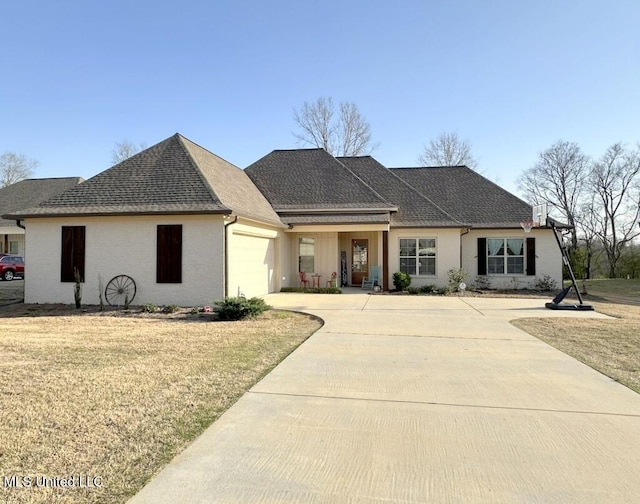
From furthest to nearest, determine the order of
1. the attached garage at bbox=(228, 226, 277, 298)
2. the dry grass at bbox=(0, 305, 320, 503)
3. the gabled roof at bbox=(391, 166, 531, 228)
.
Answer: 1. the gabled roof at bbox=(391, 166, 531, 228)
2. the attached garage at bbox=(228, 226, 277, 298)
3. the dry grass at bbox=(0, 305, 320, 503)

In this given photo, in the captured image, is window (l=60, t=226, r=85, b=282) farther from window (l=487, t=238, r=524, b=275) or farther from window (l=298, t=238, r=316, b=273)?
window (l=487, t=238, r=524, b=275)

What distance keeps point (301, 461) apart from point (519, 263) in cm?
1794

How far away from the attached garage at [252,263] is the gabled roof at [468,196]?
8847 millimetres

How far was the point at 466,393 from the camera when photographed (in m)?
5.11

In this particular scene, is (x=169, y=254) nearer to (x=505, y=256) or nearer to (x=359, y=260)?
(x=359, y=260)

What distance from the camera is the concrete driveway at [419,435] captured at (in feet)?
9.96

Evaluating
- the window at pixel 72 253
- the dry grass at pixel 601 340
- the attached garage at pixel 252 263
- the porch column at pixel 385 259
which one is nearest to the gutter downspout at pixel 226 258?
the attached garage at pixel 252 263

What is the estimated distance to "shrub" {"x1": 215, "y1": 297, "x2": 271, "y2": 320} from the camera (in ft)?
34.8

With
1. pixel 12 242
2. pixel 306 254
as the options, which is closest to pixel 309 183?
pixel 306 254

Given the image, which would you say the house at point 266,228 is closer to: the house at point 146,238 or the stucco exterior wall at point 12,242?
the house at point 146,238

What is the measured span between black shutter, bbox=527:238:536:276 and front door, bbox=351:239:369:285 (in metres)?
7.11

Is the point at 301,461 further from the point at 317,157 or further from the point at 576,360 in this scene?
the point at 317,157

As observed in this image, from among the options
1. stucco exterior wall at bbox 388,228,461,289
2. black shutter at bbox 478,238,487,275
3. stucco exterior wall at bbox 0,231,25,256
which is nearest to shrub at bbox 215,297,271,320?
stucco exterior wall at bbox 388,228,461,289

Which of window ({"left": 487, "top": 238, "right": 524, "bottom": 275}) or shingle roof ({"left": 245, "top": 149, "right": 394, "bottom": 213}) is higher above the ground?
shingle roof ({"left": 245, "top": 149, "right": 394, "bottom": 213})
